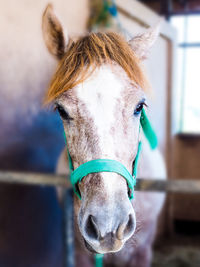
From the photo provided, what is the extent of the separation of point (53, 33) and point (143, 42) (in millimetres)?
292

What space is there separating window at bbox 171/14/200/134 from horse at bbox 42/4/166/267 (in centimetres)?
247

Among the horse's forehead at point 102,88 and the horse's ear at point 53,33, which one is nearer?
the horse's forehead at point 102,88

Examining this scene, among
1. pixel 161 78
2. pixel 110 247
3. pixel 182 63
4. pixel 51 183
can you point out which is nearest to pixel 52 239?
pixel 51 183

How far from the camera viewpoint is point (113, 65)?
0.75 metres

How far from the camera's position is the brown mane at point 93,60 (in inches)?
29.5

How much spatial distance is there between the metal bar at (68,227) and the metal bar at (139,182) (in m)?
0.07

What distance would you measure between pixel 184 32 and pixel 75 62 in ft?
8.98

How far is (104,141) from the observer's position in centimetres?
66

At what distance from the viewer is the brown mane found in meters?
0.75

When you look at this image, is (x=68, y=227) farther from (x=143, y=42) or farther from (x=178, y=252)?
(x=178, y=252)

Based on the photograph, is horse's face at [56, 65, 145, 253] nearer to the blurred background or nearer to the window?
the blurred background

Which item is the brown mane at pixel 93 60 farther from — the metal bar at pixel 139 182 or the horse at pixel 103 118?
the metal bar at pixel 139 182

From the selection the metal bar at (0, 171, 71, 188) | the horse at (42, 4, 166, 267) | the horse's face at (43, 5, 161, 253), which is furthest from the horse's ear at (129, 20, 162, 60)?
the metal bar at (0, 171, 71, 188)

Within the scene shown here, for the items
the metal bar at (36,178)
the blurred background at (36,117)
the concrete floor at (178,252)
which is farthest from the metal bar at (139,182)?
the concrete floor at (178,252)
